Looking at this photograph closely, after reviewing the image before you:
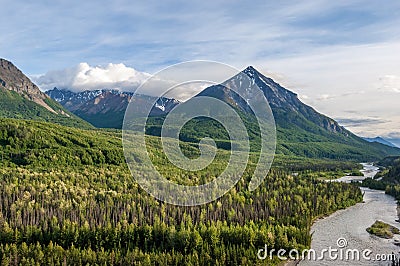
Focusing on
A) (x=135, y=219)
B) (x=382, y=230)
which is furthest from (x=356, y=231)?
(x=135, y=219)

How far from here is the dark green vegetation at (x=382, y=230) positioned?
195 feet

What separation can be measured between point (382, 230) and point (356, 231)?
145 inches

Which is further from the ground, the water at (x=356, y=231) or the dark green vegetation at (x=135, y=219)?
the dark green vegetation at (x=135, y=219)

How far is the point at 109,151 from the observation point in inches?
4894

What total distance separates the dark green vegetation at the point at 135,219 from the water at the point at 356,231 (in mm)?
2171

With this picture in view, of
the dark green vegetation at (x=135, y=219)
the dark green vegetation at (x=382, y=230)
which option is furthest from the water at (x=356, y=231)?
the dark green vegetation at (x=135, y=219)

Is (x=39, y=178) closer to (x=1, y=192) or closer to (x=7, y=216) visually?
(x=1, y=192)

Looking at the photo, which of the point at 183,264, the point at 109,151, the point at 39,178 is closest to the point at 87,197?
the point at 39,178

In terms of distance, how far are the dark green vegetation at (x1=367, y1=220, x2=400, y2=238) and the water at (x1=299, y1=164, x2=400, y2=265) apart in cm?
95

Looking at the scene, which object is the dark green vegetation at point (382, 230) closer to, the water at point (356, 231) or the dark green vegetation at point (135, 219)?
the water at point (356, 231)

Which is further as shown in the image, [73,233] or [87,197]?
[87,197]

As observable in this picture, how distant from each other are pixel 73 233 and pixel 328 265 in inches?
1227

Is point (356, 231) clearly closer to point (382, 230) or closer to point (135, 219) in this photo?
A: point (382, 230)

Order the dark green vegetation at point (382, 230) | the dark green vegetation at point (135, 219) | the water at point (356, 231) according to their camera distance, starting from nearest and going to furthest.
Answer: the dark green vegetation at point (135, 219) < the water at point (356, 231) < the dark green vegetation at point (382, 230)
